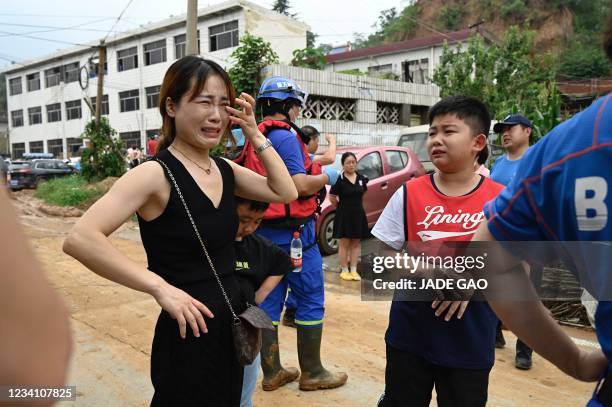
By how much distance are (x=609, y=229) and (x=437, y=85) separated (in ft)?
59.9

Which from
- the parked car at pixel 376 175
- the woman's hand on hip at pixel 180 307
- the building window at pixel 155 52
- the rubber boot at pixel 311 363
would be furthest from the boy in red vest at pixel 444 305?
the building window at pixel 155 52

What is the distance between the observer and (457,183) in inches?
89.4

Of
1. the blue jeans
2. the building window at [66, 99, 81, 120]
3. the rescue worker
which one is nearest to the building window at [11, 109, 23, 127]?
the building window at [66, 99, 81, 120]

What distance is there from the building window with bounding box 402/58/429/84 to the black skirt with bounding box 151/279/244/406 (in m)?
24.4

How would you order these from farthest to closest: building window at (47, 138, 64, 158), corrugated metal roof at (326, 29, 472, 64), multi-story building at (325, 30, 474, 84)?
building window at (47, 138, 64, 158) → multi-story building at (325, 30, 474, 84) → corrugated metal roof at (326, 29, 472, 64)

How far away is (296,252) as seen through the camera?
320 cm

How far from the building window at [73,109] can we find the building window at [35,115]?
4.23 m

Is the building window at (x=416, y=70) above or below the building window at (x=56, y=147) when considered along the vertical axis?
above

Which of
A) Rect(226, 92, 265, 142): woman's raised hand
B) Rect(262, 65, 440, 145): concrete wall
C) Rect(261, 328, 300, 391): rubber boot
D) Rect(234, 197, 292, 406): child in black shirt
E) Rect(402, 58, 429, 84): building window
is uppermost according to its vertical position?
Rect(402, 58, 429, 84): building window

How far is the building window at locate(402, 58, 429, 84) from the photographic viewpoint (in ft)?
81.7

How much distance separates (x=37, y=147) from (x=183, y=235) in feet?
137

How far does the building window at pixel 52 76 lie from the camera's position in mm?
34406

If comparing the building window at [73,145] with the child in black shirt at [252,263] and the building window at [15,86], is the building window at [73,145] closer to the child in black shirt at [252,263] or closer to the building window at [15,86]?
the building window at [15,86]

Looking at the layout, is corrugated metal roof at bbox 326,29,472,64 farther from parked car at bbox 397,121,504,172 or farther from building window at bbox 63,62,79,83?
building window at bbox 63,62,79,83
